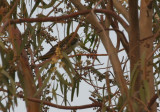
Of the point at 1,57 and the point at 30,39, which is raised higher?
the point at 30,39

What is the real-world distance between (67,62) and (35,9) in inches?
19.2

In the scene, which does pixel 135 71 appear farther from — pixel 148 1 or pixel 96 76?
pixel 96 76

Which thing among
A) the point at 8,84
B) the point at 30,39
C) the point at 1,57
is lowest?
the point at 8,84

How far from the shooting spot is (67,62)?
192cm

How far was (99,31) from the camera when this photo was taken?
7.54ft

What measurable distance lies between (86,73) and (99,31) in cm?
35

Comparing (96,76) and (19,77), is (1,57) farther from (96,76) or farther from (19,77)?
(96,76)

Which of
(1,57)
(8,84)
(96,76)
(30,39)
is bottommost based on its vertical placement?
(8,84)

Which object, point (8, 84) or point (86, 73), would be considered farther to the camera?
point (86, 73)

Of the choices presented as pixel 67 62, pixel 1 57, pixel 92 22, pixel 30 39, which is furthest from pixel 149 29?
pixel 1 57

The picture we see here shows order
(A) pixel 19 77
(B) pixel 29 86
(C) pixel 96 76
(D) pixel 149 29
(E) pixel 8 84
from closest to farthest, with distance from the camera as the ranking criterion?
(E) pixel 8 84 < (A) pixel 19 77 < (D) pixel 149 29 < (B) pixel 29 86 < (C) pixel 96 76

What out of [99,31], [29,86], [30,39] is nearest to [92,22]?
[99,31]

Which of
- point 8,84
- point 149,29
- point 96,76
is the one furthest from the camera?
point 96,76

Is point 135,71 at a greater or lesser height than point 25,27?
lesser
